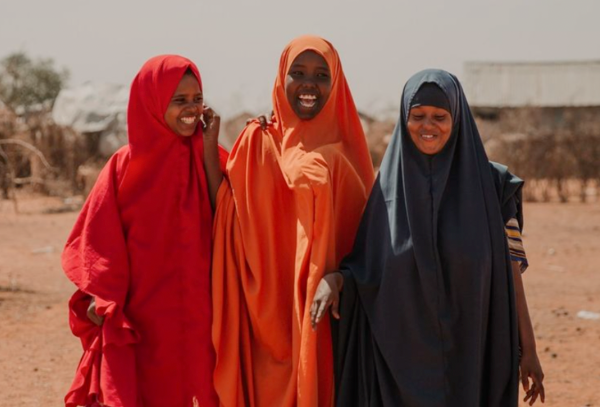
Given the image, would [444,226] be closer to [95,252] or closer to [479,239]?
[479,239]

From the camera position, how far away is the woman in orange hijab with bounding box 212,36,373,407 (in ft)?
11.6

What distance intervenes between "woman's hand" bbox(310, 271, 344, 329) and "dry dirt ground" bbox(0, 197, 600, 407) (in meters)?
2.42

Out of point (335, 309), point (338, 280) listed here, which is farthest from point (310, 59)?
point (335, 309)

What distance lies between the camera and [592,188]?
19219 mm

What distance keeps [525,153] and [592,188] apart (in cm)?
252

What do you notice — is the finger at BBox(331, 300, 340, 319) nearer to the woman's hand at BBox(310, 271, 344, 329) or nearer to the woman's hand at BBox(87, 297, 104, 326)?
the woman's hand at BBox(310, 271, 344, 329)

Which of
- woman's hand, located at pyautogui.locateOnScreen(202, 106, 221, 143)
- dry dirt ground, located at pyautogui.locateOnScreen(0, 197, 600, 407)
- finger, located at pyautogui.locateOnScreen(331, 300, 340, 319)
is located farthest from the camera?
dry dirt ground, located at pyautogui.locateOnScreen(0, 197, 600, 407)

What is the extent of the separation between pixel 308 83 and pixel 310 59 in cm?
10

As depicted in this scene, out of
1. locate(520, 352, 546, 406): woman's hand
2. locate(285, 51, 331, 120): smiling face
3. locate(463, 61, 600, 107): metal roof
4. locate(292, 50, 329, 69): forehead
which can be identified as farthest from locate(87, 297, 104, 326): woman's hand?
locate(463, 61, 600, 107): metal roof

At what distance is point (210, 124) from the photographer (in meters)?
3.67

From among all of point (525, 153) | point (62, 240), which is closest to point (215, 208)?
point (62, 240)

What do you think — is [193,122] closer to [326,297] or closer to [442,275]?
[326,297]

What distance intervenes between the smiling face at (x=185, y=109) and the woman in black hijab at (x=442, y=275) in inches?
33.1

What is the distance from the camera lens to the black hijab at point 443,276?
10.7 ft
